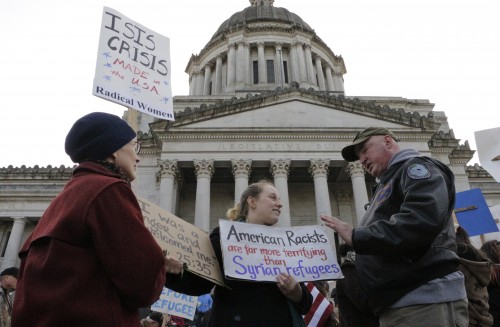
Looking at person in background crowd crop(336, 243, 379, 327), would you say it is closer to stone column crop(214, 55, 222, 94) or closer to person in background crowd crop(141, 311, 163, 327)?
person in background crowd crop(141, 311, 163, 327)

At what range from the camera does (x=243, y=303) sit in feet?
11.1

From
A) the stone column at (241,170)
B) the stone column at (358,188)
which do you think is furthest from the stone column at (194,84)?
the stone column at (358,188)

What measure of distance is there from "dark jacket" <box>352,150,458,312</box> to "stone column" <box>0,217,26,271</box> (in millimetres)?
27420

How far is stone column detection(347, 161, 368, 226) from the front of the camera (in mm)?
21344

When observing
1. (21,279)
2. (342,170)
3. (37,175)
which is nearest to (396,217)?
(21,279)

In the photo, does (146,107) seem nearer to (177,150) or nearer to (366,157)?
(366,157)

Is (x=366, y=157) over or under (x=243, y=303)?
over

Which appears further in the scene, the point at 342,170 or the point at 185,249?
the point at 342,170

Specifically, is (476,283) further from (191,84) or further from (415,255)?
(191,84)

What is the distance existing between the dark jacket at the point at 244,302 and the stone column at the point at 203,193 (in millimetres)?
16251

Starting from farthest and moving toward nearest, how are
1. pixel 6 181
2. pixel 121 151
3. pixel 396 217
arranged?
pixel 6 181 < pixel 396 217 < pixel 121 151

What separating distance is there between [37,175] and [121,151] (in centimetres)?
3025

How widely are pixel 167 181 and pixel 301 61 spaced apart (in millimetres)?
23659

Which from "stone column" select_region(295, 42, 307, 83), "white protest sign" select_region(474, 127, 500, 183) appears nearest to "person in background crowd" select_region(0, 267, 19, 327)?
"white protest sign" select_region(474, 127, 500, 183)
